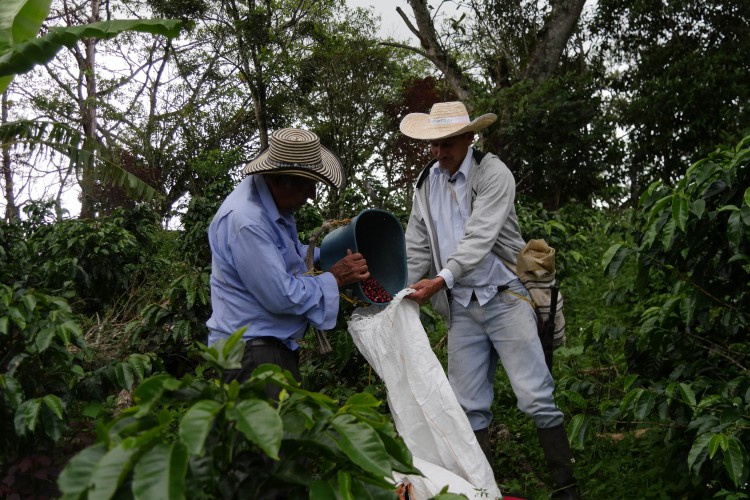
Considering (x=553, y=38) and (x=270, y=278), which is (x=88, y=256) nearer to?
(x=270, y=278)

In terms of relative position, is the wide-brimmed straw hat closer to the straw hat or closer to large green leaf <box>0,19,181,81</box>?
the straw hat

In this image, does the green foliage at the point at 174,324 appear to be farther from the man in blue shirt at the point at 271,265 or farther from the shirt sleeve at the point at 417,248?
the man in blue shirt at the point at 271,265

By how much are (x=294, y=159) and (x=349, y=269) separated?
479 mm

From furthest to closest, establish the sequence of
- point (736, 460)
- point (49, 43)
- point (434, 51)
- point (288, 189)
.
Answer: point (434, 51)
point (49, 43)
point (288, 189)
point (736, 460)

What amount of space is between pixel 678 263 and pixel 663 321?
0.85 ft

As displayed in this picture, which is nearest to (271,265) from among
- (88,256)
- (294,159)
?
(294,159)

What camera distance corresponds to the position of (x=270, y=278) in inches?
110

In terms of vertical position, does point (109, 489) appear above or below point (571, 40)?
below

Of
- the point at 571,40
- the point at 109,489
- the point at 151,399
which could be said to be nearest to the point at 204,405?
the point at 151,399

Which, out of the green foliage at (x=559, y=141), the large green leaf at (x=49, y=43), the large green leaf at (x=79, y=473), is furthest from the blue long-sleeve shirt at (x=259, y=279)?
the green foliage at (x=559, y=141)

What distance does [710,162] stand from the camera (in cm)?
315

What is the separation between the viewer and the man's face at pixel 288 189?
298cm

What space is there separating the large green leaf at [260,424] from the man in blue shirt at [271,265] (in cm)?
123

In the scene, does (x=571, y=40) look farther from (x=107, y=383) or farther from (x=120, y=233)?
(x=107, y=383)
